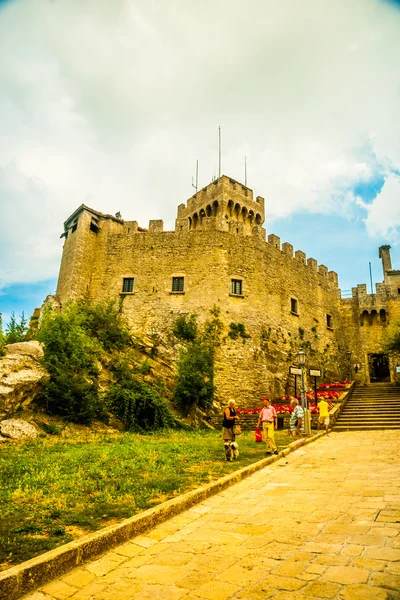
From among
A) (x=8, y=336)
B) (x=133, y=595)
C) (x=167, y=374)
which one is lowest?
(x=133, y=595)

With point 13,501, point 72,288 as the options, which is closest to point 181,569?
point 13,501

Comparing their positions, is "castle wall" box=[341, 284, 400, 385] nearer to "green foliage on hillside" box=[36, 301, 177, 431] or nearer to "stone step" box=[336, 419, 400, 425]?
"stone step" box=[336, 419, 400, 425]

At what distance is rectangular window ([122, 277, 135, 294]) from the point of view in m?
23.5

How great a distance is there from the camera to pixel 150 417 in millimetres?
15164

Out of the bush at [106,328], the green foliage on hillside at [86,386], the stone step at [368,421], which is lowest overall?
the stone step at [368,421]

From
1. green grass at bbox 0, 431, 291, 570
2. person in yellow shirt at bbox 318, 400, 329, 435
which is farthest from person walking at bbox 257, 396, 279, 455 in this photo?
person in yellow shirt at bbox 318, 400, 329, 435

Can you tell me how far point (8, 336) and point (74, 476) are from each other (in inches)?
484

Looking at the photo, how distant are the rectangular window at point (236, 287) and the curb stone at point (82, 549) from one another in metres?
17.4

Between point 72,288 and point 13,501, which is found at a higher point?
point 72,288

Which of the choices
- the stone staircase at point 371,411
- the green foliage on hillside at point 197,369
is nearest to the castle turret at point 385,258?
the stone staircase at point 371,411

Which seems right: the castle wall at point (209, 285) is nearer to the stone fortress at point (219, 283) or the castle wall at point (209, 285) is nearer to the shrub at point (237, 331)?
the stone fortress at point (219, 283)

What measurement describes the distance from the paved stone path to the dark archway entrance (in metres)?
28.5

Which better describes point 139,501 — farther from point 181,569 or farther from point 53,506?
point 181,569

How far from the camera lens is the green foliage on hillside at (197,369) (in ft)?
57.7
